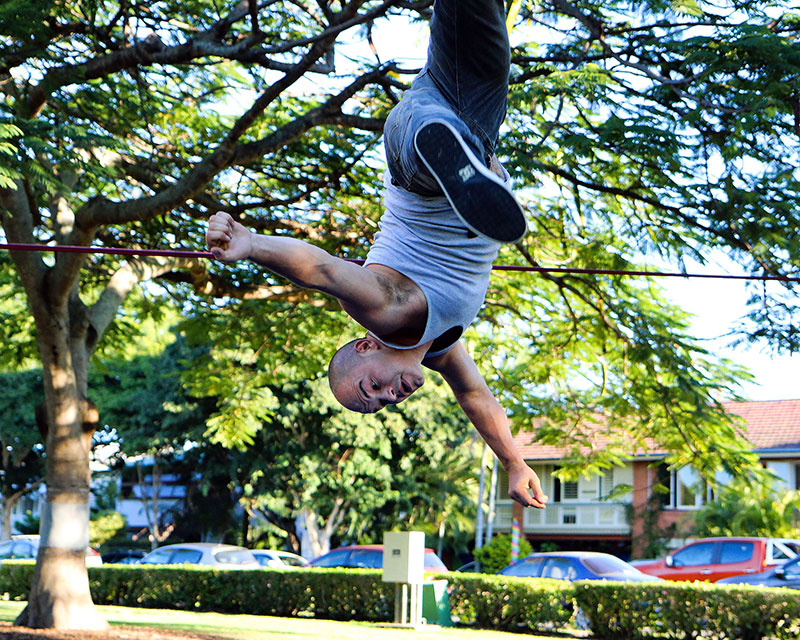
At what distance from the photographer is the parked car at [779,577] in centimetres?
1653

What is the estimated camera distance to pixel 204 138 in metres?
12.2

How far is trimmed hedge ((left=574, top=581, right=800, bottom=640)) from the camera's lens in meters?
13.5

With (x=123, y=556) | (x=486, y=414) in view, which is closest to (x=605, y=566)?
(x=486, y=414)

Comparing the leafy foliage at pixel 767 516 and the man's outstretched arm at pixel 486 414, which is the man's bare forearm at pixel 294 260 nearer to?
the man's outstretched arm at pixel 486 414

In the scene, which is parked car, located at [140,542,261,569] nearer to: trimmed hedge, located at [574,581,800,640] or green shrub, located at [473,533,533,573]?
trimmed hedge, located at [574,581,800,640]

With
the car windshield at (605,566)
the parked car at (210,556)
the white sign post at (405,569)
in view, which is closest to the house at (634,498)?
the parked car at (210,556)

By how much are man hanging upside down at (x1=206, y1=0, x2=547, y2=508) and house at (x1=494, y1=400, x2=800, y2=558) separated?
27443 mm

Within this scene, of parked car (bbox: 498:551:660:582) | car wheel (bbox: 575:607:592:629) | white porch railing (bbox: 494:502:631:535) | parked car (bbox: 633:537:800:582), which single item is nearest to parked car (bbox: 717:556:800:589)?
parked car (bbox: 633:537:800:582)

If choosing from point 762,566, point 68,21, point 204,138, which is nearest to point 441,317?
point 68,21

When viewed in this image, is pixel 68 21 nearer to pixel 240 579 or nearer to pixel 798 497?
pixel 240 579

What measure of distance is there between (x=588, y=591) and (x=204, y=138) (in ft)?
28.8

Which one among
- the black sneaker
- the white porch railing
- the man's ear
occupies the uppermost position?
the black sneaker

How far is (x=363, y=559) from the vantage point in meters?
20.7

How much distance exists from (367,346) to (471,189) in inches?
25.1
